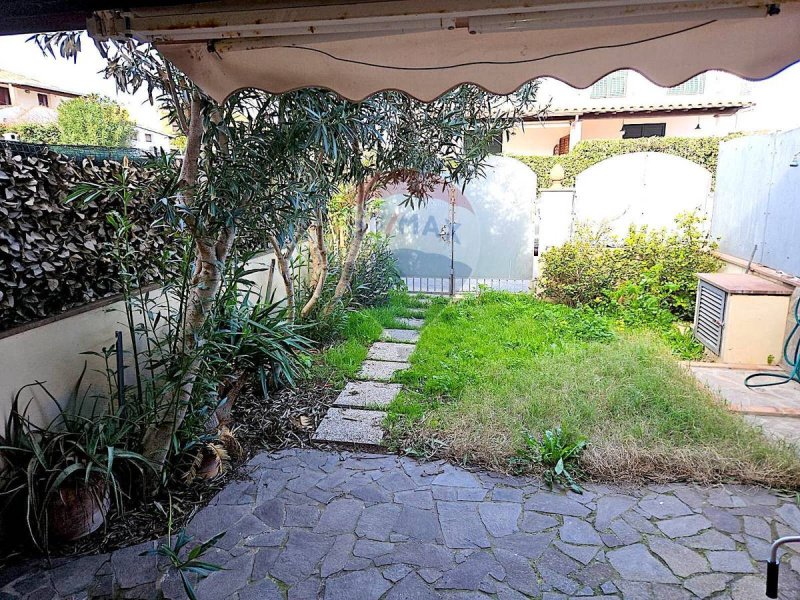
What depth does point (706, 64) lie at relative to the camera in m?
2.15

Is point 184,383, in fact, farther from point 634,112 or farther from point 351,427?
point 634,112

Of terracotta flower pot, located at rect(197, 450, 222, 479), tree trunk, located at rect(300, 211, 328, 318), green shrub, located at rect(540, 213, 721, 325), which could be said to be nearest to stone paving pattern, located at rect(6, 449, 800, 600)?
terracotta flower pot, located at rect(197, 450, 222, 479)

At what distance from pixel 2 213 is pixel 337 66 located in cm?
193

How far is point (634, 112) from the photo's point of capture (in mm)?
15094

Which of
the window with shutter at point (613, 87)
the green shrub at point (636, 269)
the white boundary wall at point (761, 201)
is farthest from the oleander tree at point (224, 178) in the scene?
the window with shutter at point (613, 87)

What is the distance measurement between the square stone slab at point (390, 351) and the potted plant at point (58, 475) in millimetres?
3138

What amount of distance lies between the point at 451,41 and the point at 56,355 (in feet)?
9.26

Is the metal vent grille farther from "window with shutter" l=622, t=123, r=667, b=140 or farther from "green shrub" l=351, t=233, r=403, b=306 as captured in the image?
"window with shutter" l=622, t=123, r=667, b=140

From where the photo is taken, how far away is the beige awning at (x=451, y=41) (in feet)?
6.14

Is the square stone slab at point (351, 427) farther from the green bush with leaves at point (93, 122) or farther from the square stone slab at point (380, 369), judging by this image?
the green bush with leaves at point (93, 122)

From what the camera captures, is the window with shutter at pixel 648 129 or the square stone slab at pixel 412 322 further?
the window with shutter at pixel 648 129

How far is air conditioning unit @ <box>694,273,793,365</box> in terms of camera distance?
5.24m

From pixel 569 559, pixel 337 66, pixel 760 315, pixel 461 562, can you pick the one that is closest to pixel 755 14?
pixel 337 66

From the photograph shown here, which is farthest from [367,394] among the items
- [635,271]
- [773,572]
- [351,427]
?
[635,271]
